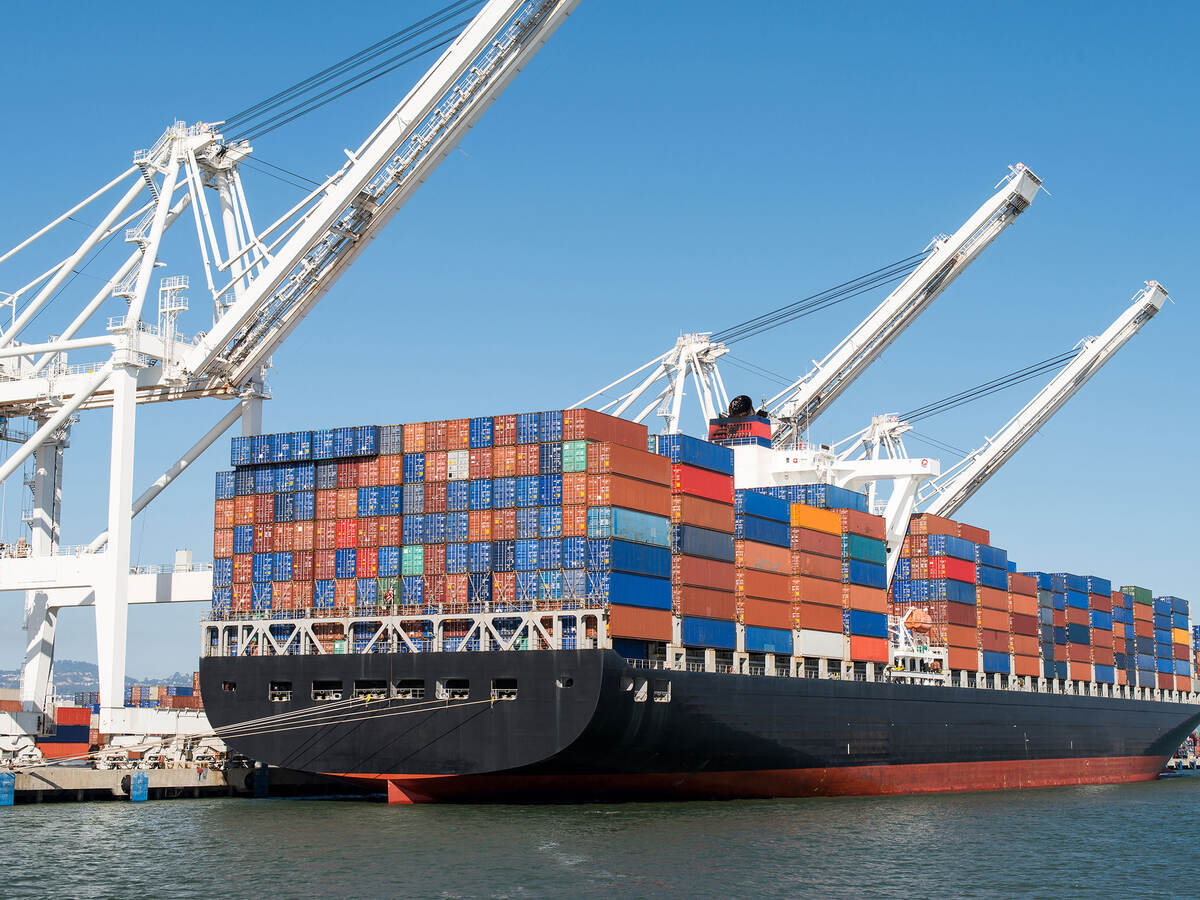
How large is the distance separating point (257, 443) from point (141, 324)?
6.09 metres

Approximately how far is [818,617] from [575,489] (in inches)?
585

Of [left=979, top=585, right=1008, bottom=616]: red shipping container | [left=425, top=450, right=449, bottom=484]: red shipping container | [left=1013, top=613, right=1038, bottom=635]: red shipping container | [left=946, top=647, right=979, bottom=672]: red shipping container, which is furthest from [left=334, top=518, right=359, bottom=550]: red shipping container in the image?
[left=1013, top=613, right=1038, bottom=635]: red shipping container

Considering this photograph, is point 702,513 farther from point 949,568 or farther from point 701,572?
point 949,568

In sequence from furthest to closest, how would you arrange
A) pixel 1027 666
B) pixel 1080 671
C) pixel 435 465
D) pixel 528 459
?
1. pixel 1080 671
2. pixel 1027 666
3. pixel 435 465
4. pixel 528 459

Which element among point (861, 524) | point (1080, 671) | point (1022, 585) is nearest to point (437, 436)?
point (861, 524)

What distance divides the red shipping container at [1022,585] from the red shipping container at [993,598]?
3.01ft

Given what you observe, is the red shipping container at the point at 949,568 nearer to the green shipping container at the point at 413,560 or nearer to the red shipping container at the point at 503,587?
the red shipping container at the point at 503,587

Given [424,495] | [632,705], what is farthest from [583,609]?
[424,495]

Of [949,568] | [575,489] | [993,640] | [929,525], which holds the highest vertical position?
[929,525]

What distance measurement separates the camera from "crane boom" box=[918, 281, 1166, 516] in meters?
76.6

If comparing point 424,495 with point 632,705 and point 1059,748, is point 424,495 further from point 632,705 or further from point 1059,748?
point 1059,748

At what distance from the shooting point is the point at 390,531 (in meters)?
45.3

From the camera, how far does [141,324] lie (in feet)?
160

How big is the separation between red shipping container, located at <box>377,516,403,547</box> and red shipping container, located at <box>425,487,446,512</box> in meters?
1.17
